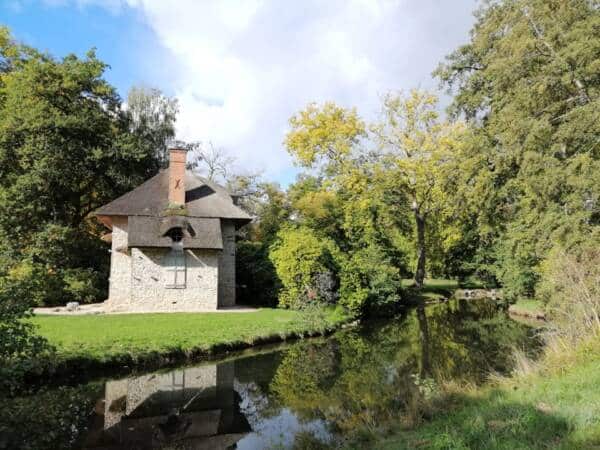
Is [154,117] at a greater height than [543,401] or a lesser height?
greater

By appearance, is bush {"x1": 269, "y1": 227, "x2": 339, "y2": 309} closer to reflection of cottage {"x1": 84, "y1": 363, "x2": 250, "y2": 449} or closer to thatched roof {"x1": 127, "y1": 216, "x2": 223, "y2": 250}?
thatched roof {"x1": 127, "y1": 216, "x2": 223, "y2": 250}

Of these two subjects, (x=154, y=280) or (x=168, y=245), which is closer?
(x=168, y=245)

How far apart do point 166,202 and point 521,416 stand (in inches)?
747

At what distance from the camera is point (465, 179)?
14945mm

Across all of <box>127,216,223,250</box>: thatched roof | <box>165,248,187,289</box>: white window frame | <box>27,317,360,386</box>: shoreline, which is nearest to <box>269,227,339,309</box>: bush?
<box>127,216,223,250</box>: thatched roof

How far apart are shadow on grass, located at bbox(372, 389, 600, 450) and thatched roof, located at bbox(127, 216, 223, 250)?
50.4 feet

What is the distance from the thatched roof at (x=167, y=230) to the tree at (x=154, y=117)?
34.9 ft

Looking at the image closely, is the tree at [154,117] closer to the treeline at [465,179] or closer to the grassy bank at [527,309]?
the treeline at [465,179]

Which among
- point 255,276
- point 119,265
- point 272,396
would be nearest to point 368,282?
point 255,276

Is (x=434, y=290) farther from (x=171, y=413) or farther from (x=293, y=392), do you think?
(x=171, y=413)

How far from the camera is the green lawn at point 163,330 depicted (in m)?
12.2

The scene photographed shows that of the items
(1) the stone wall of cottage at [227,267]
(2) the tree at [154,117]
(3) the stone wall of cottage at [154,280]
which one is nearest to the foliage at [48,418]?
(3) the stone wall of cottage at [154,280]

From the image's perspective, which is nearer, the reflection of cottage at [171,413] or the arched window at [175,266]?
the reflection of cottage at [171,413]

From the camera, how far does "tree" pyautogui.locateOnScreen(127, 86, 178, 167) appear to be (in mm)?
30562
